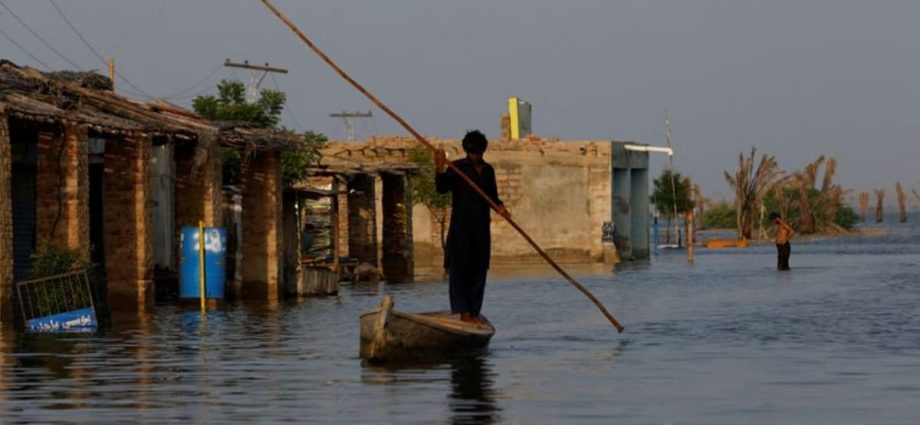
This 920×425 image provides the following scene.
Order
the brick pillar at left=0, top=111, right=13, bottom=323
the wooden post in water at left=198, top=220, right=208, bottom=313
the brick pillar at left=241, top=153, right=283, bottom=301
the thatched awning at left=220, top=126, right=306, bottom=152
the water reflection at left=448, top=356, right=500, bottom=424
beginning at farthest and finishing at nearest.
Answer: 1. the brick pillar at left=241, top=153, right=283, bottom=301
2. the thatched awning at left=220, top=126, right=306, bottom=152
3. the wooden post in water at left=198, top=220, right=208, bottom=313
4. the brick pillar at left=0, top=111, right=13, bottom=323
5. the water reflection at left=448, top=356, right=500, bottom=424

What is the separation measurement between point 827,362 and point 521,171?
143 feet

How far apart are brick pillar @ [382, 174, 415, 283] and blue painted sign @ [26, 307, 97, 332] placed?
2384 cm

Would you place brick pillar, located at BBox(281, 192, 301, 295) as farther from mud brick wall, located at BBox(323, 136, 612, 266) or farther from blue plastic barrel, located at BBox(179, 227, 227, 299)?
mud brick wall, located at BBox(323, 136, 612, 266)

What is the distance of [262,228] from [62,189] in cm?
741

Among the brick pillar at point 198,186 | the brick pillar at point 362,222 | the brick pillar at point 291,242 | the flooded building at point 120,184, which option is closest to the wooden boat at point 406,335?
the flooded building at point 120,184

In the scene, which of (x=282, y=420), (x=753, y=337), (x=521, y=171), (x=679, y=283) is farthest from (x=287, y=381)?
(x=521, y=171)

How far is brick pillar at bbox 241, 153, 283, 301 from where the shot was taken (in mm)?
32406

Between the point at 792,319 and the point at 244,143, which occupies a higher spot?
the point at 244,143

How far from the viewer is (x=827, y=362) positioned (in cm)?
1653

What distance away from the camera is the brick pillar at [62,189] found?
2538 cm

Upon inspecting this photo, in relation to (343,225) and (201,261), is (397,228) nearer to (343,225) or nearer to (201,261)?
(343,225)

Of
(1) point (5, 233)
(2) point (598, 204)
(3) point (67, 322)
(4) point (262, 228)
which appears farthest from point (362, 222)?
(3) point (67, 322)

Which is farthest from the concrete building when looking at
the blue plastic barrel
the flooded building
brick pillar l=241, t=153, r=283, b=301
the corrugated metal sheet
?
the blue plastic barrel

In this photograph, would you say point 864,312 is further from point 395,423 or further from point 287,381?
point 395,423
